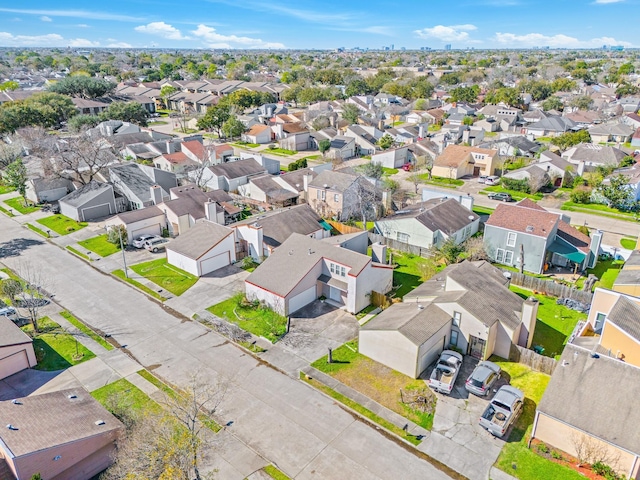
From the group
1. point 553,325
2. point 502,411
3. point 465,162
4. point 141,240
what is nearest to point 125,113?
point 141,240

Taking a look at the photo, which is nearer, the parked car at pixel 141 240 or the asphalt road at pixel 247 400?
the asphalt road at pixel 247 400

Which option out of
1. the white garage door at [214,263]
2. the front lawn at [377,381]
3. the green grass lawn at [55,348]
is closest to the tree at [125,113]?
the white garage door at [214,263]

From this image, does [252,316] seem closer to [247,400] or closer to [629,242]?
[247,400]

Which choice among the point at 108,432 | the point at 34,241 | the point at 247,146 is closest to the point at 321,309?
the point at 108,432

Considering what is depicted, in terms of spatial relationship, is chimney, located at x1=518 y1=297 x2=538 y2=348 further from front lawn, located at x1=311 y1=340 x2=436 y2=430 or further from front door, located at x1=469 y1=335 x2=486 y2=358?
front lawn, located at x1=311 y1=340 x2=436 y2=430

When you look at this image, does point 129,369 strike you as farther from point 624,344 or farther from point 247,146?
point 247,146

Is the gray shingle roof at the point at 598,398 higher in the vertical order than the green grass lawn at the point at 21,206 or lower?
higher

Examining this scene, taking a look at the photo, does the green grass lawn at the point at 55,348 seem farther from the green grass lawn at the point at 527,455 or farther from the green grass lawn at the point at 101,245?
the green grass lawn at the point at 527,455
